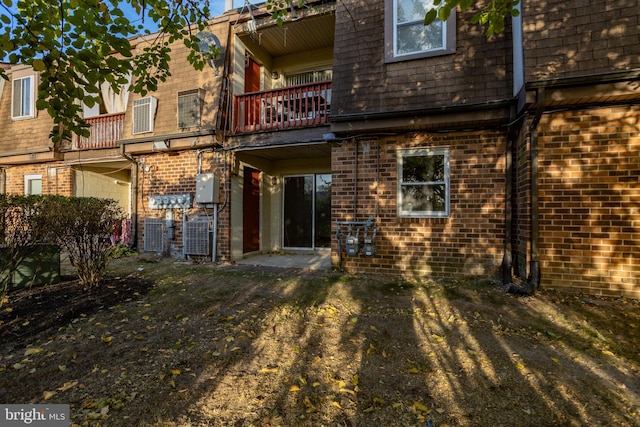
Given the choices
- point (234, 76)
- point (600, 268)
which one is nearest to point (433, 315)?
point (600, 268)

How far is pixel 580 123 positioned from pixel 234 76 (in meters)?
7.01

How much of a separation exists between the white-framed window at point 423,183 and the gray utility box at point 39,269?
5901 mm

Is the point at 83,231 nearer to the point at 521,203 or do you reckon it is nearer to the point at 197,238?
the point at 197,238

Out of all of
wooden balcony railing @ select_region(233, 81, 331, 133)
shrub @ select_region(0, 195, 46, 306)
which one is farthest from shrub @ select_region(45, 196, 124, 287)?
wooden balcony railing @ select_region(233, 81, 331, 133)

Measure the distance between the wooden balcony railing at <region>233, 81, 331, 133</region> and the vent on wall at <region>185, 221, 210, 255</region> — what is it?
2481 mm

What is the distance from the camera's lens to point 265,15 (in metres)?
7.27

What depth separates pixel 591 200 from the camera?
4352 millimetres

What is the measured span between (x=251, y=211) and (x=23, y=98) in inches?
337

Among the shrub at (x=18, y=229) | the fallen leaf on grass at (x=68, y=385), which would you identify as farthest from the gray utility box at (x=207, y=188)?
the fallen leaf on grass at (x=68, y=385)

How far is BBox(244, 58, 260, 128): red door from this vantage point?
7.62 metres

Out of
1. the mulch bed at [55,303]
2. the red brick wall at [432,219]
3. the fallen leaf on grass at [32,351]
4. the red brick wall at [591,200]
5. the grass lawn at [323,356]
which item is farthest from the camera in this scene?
the red brick wall at [432,219]

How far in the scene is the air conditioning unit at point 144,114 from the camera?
7.91m

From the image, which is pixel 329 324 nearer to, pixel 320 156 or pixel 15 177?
pixel 320 156

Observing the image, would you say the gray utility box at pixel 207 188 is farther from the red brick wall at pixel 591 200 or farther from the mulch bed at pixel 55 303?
the red brick wall at pixel 591 200
